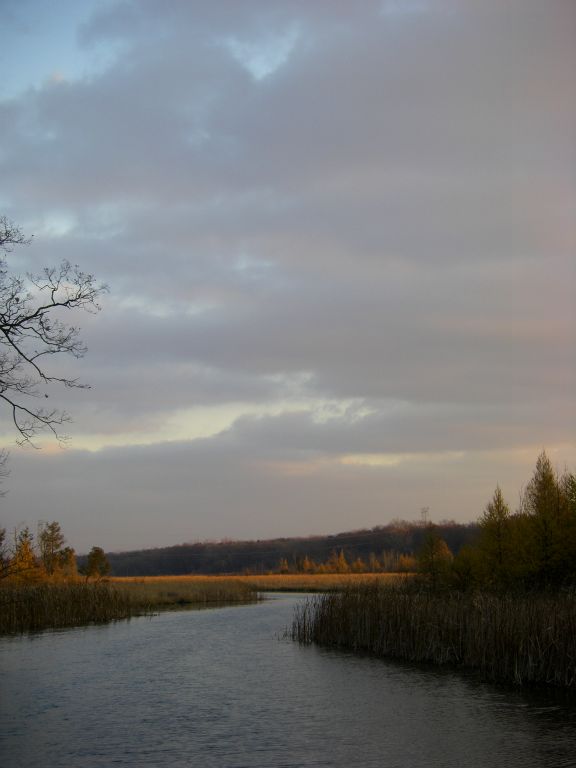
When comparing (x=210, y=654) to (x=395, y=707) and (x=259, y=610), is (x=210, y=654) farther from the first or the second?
(x=259, y=610)

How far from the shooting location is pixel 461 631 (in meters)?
21.4

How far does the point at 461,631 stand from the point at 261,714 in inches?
289

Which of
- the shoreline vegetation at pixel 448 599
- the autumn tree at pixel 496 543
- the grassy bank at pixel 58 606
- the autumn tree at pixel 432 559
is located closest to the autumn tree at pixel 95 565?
the shoreline vegetation at pixel 448 599

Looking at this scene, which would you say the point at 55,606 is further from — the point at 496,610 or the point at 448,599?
the point at 496,610

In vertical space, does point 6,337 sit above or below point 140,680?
above

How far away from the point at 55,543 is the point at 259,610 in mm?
23074

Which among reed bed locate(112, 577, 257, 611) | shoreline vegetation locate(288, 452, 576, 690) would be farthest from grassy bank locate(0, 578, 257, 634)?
shoreline vegetation locate(288, 452, 576, 690)

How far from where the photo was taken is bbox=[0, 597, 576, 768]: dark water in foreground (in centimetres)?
1334

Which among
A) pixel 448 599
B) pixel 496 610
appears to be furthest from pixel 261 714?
pixel 448 599

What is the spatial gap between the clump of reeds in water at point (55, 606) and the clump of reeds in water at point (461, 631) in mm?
12737

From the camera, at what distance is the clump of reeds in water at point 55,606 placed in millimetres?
33906

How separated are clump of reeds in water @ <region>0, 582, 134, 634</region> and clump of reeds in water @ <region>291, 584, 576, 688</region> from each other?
1274 centimetres

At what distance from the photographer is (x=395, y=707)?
1730 centimetres

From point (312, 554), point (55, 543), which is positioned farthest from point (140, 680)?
point (312, 554)
